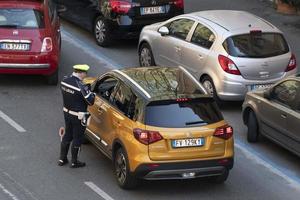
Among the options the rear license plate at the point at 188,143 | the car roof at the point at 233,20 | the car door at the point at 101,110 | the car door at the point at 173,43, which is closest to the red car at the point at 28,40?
the car door at the point at 173,43

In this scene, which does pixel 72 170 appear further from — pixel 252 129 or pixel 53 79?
pixel 53 79

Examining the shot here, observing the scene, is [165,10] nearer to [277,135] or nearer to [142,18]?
Result: [142,18]

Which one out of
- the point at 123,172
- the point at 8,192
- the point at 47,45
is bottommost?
the point at 8,192

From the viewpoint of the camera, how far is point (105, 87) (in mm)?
10789

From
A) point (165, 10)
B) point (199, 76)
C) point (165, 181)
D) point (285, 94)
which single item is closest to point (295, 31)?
point (165, 10)

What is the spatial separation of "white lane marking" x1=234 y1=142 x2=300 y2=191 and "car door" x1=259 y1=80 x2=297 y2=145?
0.42m

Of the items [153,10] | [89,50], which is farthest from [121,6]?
[89,50]

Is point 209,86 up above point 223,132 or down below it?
below

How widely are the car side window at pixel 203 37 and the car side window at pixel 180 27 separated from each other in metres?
0.29

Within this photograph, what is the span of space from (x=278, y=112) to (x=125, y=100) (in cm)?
277

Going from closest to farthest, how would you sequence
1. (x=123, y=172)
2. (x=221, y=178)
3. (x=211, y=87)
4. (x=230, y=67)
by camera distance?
(x=123, y=172) < (x=221, y=178) < (x=230, y=67) < (x=211, y=87)

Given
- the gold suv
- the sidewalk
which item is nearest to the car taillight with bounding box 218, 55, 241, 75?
the gold suv

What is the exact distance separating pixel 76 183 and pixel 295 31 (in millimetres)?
11058

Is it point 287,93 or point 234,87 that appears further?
point 234,87
